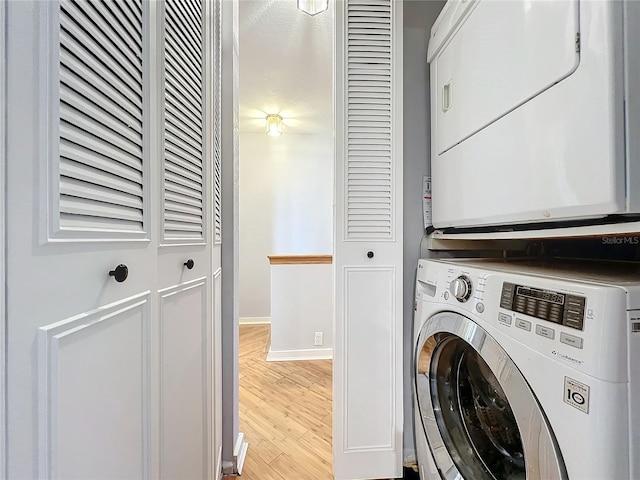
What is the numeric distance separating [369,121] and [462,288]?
80cm

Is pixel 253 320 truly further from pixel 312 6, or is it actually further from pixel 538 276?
pixel 538 276

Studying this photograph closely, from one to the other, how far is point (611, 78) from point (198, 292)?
1111mm

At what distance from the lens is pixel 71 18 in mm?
428

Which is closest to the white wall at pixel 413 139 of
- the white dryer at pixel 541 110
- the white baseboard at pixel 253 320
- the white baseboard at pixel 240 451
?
the white dryer at pixel 541 110

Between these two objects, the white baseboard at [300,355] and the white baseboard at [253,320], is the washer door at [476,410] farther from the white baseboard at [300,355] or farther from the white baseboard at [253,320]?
the white baseboard at [253,320]

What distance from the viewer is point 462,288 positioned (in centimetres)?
83

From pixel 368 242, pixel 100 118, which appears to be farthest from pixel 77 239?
pixel 368 242

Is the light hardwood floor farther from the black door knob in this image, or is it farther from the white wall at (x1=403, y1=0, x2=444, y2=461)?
the black door knob

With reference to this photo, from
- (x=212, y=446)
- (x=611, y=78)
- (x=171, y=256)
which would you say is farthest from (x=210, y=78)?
(x=212, y=446)

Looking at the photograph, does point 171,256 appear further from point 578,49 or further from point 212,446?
point 578,49

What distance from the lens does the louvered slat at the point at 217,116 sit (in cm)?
117

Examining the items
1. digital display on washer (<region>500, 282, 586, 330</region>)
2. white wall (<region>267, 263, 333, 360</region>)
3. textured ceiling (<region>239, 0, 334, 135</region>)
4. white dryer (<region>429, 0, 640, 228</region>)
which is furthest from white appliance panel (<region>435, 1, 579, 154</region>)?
white wall (<region>267, 263, 333, 360</region>)

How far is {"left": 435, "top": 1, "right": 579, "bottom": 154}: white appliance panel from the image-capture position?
61 centimetres

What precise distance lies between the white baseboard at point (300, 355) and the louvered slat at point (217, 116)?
1709 millimetres
